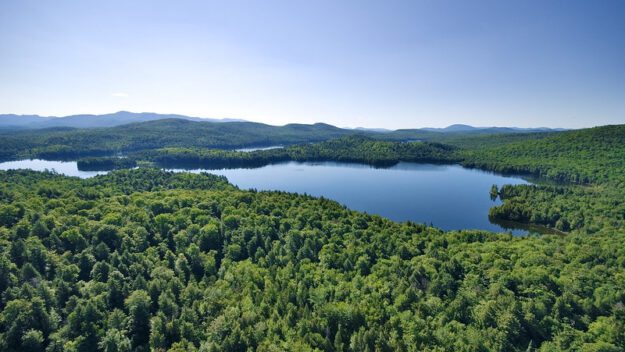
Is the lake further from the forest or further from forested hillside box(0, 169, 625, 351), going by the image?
forested hillside box(0, 169, 625, 351)

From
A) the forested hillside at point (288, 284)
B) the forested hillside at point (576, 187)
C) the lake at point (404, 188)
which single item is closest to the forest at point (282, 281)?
the forested hillside at point (288, 284)

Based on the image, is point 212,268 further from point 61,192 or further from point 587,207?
point 587,207

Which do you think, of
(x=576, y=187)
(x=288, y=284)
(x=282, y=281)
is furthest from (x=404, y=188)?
(x=288, y=284)

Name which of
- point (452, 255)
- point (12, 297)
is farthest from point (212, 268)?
point (452, 255)

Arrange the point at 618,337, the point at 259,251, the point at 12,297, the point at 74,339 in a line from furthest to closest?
the point at 259,251
the point at 12,297
the point at 74,339
the point at 618,337

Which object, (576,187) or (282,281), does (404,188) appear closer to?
(576,187)

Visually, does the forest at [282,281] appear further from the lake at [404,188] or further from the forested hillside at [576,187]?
the lake at [404,188]
